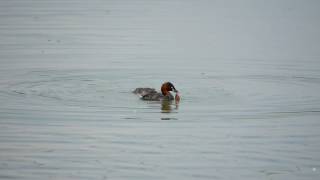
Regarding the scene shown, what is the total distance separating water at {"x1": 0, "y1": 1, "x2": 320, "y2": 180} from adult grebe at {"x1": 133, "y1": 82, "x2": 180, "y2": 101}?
19 centimetres

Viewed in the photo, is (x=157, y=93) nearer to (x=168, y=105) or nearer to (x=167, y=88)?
(x=167, y=88)

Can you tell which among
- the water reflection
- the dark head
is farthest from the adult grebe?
the water reflection

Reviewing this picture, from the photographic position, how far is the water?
41.6 ft

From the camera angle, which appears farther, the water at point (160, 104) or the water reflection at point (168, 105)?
the water reflection at point (168, 105)

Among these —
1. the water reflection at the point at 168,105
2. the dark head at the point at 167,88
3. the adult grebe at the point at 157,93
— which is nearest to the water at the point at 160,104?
the water reflection at the point at 168,105

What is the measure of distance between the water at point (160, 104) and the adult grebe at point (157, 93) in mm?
189

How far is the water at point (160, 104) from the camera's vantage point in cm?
1267

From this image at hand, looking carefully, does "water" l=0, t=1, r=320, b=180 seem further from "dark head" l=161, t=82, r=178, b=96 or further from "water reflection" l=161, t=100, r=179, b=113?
"dark head" l=161, t=82, r=178, b=96

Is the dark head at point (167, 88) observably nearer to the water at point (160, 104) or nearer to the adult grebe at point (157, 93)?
the adult grebe at point (157, 93)

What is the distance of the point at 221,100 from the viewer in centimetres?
1767

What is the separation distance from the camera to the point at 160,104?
59.3 feet

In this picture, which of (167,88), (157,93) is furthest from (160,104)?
(167,88)

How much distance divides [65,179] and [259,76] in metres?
9.65

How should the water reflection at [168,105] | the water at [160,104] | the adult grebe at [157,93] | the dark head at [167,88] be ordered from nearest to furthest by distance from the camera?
the water at [160,104] → the water reflection at [168,105] → the adult grebe at [157,93] → the dark head at [167,88]
